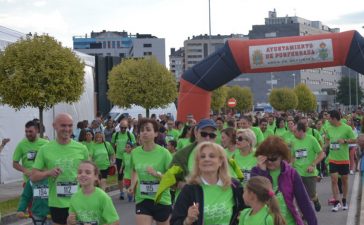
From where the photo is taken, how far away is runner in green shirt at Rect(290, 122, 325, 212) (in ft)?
38.5

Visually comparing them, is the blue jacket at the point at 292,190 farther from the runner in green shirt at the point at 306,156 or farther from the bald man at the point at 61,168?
the runner in green shirt at the point at 306,156

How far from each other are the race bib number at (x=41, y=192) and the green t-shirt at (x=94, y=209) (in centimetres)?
228

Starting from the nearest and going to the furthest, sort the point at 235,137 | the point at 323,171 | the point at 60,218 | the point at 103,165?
the point at 60,218 < the point at 235,137 < the point at 103,165 < the point at 323,171

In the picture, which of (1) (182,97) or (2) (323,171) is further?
(1) (182,97)

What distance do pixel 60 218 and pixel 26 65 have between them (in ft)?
37.9

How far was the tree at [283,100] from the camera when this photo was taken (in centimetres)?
9675

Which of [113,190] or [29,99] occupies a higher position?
[29,99]

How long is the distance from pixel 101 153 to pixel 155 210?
23.8ft

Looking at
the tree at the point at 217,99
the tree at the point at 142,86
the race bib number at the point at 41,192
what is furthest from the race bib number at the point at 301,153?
the tree at the point at 217,99

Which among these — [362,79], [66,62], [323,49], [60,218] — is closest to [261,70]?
[323,49]

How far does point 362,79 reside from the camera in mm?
182250

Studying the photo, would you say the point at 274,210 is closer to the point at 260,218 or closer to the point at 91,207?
the point at 260,218

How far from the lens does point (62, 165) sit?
7859 mm

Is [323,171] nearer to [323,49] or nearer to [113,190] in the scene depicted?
[323,49]
